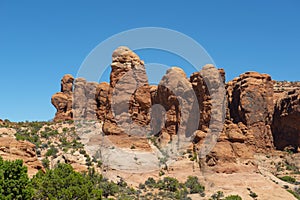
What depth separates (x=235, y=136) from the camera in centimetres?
4069

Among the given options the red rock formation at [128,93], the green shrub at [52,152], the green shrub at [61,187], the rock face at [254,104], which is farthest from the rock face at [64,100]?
the green shrub at [61,187]

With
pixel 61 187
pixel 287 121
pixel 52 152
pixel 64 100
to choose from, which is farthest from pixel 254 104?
pixel 61 187

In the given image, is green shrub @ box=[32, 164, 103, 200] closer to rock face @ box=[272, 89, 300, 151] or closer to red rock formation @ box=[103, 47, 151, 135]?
red rock formation @ box=[103, 47, 151, 135]

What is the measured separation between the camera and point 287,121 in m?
55.9

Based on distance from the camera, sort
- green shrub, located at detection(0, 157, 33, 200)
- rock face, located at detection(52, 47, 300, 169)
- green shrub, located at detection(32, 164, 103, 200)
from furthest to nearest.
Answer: rock face, located at detection(52, 47, 300, 169) → green shrub, located at detection(32, 164, 103, 200) → green shrub, located at detection(0, 157, 33, 200)

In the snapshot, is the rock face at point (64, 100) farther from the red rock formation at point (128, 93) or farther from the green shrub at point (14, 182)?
the green shrub at point (14, 182)

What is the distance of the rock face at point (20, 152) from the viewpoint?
84.6ft

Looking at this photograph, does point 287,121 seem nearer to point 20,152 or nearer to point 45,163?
point 45,163

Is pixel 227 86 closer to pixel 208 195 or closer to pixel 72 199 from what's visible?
pixel 208 195

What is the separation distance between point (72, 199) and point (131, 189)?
13386 mm

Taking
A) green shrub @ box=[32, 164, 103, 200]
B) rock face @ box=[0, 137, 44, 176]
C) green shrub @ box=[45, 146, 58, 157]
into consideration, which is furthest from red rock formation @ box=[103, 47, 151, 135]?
green shrub @ box=[32, 164, 103, 200]

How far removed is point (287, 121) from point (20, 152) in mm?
40428

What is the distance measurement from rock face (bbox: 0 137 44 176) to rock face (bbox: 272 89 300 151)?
126ft

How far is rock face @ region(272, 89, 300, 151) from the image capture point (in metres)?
54.6
